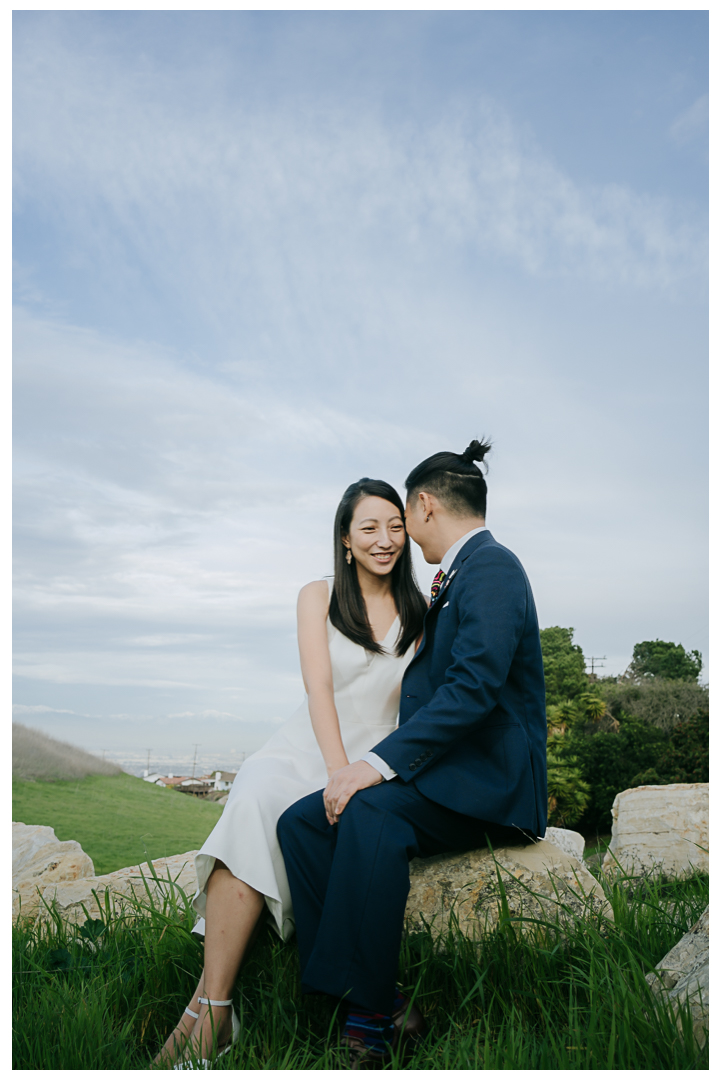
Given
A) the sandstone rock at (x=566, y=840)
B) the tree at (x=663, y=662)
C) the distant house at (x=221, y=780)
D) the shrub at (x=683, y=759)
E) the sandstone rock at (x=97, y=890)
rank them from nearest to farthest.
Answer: the sandstone rock at (x=97, y=890) → the sandstone rock at (x=566, y=840) → the distant house at (x=221, y=780) → the shrub at (x=683, y=759) → the tree at (x=663, y=662)

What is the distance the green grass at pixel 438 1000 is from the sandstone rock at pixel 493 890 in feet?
0.30

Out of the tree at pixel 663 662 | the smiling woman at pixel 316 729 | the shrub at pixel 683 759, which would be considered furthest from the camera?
the tree at pixel 663 662

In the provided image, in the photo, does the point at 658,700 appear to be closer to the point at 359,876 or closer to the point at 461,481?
the point at 461,481

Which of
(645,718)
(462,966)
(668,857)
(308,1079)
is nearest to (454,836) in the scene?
(462,966)

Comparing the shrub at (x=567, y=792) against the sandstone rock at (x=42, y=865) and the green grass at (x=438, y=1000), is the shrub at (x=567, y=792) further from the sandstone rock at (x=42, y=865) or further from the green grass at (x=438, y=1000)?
the green grass at (x=438, y=1000)

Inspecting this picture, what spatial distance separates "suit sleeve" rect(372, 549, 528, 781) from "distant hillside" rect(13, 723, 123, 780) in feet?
44.7

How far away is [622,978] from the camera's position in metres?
2.18

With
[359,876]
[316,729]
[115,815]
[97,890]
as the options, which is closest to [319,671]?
[316,729]

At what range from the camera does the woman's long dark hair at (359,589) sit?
358cm

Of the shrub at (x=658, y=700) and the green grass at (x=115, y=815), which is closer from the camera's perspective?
the green grass at (x=115, y=815)

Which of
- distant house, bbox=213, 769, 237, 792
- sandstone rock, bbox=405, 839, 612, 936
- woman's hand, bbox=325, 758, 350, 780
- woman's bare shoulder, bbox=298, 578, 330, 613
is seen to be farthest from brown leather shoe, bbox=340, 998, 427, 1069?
distant house, bbox=213, 769, 237, 792

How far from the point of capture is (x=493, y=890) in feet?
9.21

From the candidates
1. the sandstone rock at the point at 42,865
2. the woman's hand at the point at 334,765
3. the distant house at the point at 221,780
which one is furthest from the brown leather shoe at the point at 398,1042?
the distant house at the point at 221,780

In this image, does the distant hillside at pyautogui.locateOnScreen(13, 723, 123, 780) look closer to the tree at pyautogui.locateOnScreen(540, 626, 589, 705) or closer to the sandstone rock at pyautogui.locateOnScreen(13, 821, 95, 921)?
the sandstone rock at pyautogui.locateOnScreen(13, 821, 95, 921)
